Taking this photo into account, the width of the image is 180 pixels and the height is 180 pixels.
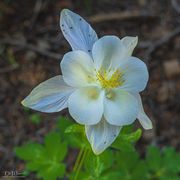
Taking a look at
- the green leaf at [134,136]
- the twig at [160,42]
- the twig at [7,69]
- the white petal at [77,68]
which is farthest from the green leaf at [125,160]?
the twig at [7,69]

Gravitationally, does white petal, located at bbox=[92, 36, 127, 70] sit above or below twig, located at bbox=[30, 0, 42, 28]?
above

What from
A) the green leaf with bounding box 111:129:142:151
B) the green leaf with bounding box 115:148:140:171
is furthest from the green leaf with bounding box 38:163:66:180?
the green leaf with bounding box 111:129:142:151

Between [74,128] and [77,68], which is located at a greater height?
[77,68]

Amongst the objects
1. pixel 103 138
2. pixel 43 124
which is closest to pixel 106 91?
pixel 103 138

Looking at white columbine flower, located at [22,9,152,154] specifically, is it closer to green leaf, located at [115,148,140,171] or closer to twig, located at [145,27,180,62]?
green leaf, located at [115,148,140,171]

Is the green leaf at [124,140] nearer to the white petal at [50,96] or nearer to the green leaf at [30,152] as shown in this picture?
the white petal at [50,96]

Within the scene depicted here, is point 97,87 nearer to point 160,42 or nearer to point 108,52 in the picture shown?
point 108,52

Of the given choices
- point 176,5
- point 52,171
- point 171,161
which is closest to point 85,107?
point 52,171
